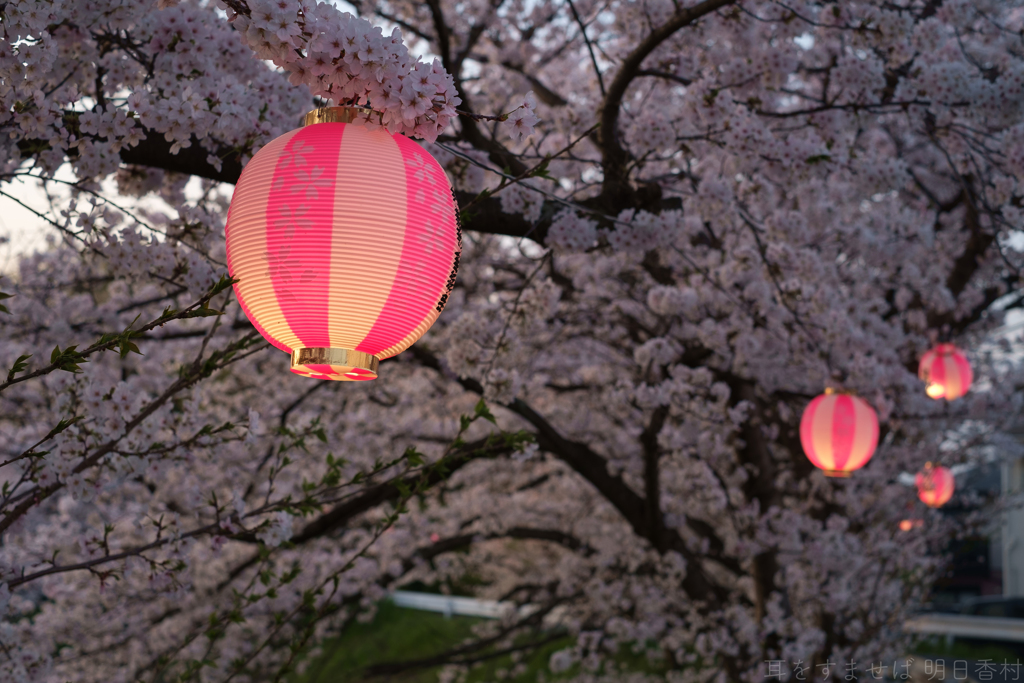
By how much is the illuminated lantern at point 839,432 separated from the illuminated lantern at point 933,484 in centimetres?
392

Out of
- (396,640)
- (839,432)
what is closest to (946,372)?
(839,432)

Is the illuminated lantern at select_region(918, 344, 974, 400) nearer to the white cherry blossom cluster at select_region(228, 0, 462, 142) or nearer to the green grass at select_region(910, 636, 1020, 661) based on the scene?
the white cherry blossom cluster at select_region(228, 0, 462, 142)

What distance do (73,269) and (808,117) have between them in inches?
222

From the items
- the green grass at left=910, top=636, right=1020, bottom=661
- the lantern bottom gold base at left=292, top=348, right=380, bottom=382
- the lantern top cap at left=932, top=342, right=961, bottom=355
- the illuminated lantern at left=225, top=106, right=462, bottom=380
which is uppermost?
the lantern top cap at left=932, top=342, right=961, bottom=355

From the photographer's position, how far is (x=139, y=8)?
6.91 ft

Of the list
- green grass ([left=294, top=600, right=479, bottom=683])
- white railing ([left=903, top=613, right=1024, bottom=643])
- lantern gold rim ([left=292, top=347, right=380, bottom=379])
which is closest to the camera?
lantern gold rim ([left=292, top=347, right=380, bottom=379])

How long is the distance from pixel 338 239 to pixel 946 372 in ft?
20.1

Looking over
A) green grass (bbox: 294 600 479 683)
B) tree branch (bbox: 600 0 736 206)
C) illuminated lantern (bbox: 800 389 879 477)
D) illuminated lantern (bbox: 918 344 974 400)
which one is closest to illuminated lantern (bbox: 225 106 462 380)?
tree branch (bbox: 600 0 736 206)

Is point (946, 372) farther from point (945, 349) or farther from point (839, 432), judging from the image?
point (839, 432)

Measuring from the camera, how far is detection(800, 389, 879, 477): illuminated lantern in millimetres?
4512

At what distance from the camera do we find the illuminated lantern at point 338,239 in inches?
59.0

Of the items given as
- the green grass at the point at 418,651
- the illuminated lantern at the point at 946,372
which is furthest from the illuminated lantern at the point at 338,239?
the green grass at the point at 418,651

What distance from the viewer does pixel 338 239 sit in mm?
1489

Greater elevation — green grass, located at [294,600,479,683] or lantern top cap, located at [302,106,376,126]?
lantern top cap, located at [302,106,376,126]
